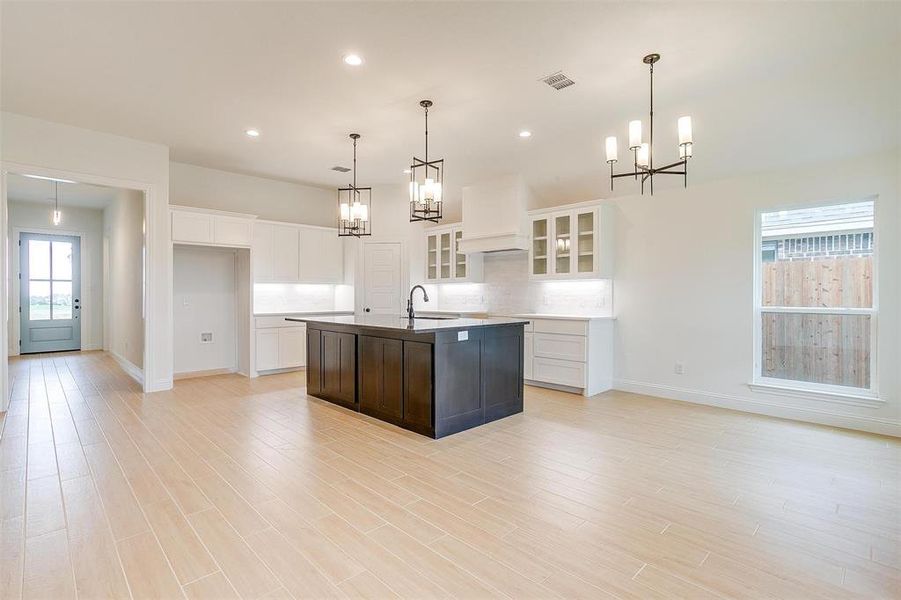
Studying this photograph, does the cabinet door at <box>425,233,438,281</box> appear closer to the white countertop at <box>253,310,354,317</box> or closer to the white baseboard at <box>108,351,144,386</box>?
the white countertop at <box>253,310,354,317</box>

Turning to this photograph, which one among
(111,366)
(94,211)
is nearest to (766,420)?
(111,366)

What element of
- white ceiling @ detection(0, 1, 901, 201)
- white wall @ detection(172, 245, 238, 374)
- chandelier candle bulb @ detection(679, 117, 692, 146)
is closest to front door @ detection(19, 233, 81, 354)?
white wall @ detection(172, 245, 238, 374)

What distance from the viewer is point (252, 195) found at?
23.4 feet

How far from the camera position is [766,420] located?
449 cm

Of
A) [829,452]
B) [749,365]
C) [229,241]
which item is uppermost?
[229,241]

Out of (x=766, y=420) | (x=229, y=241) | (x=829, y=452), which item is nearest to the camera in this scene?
(x=829, y=452)

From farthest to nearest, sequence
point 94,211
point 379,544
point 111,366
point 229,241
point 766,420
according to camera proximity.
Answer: point 94,211, point 111,366, point 229,241, point 766,420, point 379,544

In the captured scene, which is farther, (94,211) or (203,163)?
(94,211)

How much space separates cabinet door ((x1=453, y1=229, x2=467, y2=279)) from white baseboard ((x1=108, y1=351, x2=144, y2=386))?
15.2 ft

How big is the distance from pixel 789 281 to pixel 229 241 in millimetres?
6909

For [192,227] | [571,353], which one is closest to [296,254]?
[192,227]

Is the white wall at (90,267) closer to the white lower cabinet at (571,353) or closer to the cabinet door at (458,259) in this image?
the cabinet door at (458,259)

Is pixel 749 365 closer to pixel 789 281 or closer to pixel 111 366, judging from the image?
pixel 789 281

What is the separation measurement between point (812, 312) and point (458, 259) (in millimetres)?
4518
